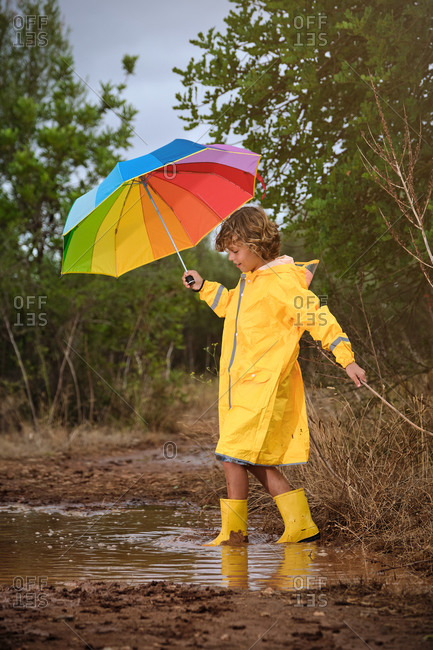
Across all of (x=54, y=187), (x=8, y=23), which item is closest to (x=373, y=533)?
(x=54, y=187)

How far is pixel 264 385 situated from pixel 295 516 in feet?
2.74

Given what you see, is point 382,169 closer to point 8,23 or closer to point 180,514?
point 180,514

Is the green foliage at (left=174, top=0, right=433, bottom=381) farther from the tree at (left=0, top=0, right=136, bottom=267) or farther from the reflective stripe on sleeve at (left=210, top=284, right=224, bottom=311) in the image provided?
the tree at (left=0, top=0, right=136, bottom=267)

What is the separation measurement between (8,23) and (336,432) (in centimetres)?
1310

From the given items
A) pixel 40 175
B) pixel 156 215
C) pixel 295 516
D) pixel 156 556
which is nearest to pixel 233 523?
pixel 295 516

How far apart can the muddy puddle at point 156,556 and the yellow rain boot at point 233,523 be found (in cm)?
8

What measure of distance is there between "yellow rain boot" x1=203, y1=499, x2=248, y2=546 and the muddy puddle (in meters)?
0.08

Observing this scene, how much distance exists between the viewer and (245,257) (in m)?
5.37

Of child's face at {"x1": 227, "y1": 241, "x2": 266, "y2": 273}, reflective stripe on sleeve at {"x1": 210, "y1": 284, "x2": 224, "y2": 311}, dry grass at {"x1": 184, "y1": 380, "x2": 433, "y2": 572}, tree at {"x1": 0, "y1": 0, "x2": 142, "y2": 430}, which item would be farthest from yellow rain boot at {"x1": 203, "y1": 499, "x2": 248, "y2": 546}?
tree at {"x1": 0, "y1": 0, "x2": 142, "y2": 430}

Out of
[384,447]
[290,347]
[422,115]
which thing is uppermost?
[422,115]

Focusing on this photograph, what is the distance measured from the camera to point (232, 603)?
11.9 ft

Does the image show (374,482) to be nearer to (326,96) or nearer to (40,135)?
(326,96)

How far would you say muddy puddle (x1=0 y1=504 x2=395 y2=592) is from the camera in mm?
4297

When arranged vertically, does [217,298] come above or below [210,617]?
above
